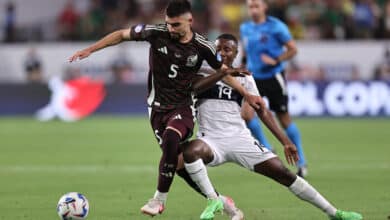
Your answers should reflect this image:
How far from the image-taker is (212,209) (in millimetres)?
8508

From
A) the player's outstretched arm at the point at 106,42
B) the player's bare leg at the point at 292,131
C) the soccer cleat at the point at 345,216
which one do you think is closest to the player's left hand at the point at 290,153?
the soccer cleat at the point at 345,216

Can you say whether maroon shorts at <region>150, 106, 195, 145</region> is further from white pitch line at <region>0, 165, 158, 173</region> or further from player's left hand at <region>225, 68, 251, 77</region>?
white pitch line at <region>0, 165, 158, 173</region>

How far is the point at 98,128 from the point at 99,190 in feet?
34.5

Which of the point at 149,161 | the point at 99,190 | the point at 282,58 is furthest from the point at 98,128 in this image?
the point at 99,190

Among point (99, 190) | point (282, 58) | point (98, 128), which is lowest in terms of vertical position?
point (98, 128)

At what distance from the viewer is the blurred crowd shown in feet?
90.5

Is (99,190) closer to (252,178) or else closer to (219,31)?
(252,178)

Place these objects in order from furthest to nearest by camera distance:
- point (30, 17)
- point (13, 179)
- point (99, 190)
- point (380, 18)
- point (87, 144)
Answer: point (30, 17), point (380, 18), point (87, 144), point (13, 179), point (99, 190)

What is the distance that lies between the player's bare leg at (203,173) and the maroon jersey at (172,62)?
517mm

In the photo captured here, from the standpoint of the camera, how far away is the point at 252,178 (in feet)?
42.9

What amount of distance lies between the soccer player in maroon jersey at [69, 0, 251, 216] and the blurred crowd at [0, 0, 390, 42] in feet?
58.5

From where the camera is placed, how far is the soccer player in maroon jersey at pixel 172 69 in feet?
28.9

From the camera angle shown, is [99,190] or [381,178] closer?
[99,190]

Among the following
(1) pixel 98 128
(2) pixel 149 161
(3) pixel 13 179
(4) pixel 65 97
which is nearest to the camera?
(3) pixel 13 179
